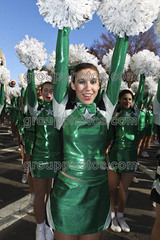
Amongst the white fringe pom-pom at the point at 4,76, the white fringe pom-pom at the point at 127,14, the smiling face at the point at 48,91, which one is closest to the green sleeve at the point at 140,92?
the smiling face at the point at 48,91

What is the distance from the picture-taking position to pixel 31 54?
2.54 m

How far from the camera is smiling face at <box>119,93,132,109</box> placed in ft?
10.5

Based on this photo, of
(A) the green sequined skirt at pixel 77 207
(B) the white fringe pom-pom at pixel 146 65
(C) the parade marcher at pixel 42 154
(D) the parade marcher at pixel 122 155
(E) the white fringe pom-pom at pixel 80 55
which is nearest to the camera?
(A) the green sequined skirt at pixel 77 207

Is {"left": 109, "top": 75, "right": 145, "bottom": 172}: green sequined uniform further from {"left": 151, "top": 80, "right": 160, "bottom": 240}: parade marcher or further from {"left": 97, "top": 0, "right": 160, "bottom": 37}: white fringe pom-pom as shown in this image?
{"left": 97, "top": 0, "right": 160, "bottom": 37}: white fringe pom-pom

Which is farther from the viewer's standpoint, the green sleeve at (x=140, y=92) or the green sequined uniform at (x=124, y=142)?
the green sleeve at (x=140, y=92)

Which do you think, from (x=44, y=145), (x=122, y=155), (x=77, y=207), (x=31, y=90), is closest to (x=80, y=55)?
(x=31, y=90)

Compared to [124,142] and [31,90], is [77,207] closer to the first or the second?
[31,90]

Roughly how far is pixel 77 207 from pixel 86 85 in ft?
2.60

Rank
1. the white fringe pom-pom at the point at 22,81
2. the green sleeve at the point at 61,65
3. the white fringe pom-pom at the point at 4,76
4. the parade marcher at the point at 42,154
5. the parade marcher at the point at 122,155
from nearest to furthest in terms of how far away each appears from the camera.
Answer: the green sleeve at the point at 61,65 < the parade marcher at the point at 42,154 < the parade marcher at the point at 122,155 < the white fringe pom-pom at the point at 4,76 < the white fringe pom-pom at the point at 22,81

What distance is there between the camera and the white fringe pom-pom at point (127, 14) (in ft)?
5.10

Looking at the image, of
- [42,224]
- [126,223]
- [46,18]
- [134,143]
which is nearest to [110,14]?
[46,18]

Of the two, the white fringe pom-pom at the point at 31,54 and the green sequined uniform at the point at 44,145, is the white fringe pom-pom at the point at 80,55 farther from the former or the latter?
the green sequined uniform at the point at 44,145

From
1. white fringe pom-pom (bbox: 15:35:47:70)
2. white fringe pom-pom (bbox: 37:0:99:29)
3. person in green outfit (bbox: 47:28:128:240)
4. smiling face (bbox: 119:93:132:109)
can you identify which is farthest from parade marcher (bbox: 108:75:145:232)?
white fringe pom-pom (bbox: 37:0:99:29)

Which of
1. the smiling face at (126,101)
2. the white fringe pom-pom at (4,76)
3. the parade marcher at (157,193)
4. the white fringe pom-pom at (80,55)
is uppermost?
the white fringe pom-pom at (4,76)
